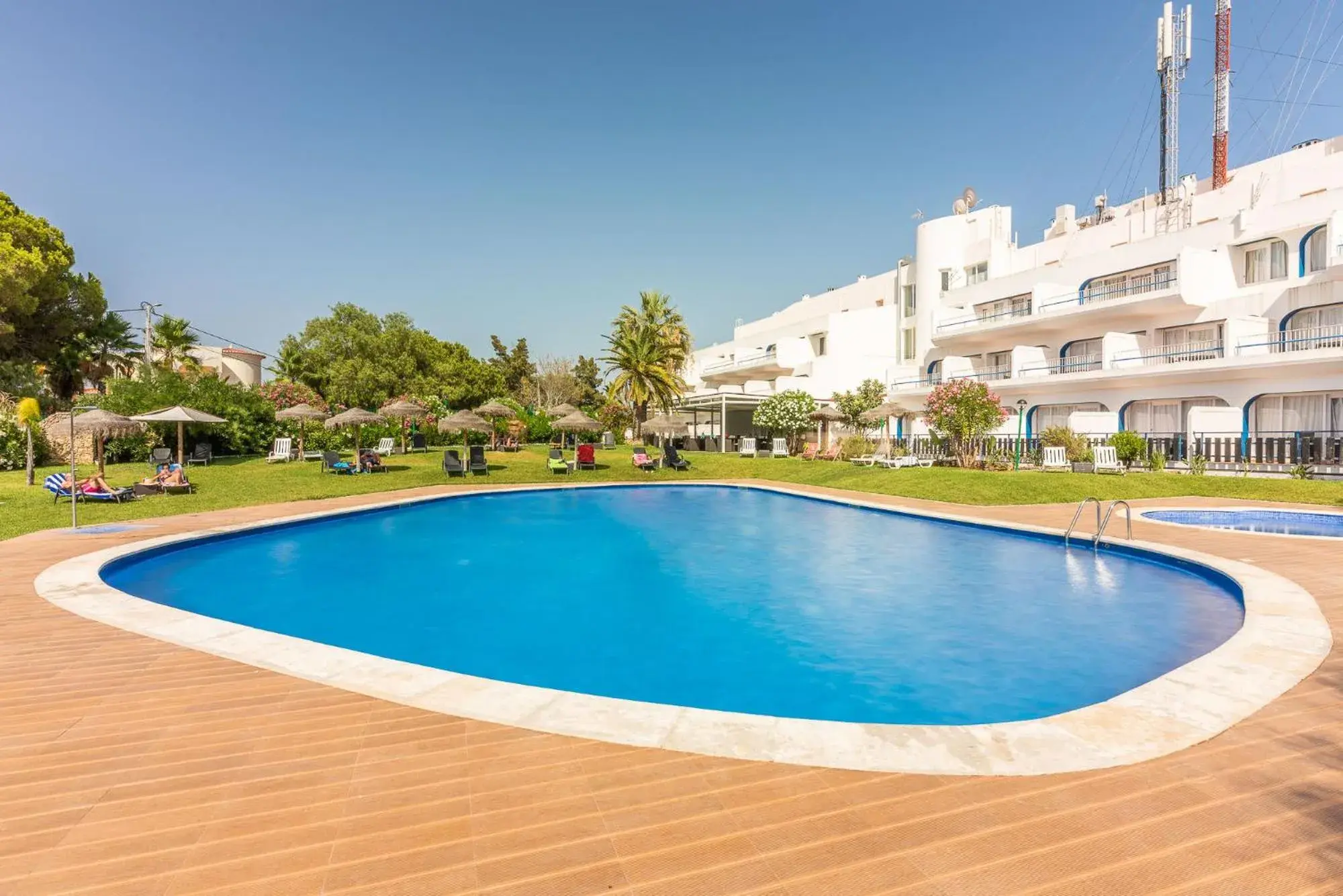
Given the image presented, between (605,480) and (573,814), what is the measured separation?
19.8m

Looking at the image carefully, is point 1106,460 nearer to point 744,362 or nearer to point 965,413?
point 965,413

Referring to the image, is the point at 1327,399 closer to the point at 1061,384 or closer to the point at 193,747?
the point at 1061,384

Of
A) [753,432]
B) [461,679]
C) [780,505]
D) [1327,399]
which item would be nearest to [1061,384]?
[1327,399]

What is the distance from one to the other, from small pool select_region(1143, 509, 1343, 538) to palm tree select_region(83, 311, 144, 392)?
43.2 meters

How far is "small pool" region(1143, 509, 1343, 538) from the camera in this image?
37.6ft

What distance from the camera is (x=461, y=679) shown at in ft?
13.7

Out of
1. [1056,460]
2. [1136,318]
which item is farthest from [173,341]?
[1136,318]

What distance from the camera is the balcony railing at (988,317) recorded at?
29500 mm

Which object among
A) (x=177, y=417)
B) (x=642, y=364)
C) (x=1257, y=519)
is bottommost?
(x=1257, y=519)

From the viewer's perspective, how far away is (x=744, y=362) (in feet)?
141

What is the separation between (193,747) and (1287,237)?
31.5m

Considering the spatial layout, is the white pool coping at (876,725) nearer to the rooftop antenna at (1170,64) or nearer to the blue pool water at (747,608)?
the blue pool water at (747,608)

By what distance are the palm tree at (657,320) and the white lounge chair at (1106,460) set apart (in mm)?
21360

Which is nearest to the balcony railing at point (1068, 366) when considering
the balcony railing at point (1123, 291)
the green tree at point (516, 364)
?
the balcony railing at point (1123, 291)
